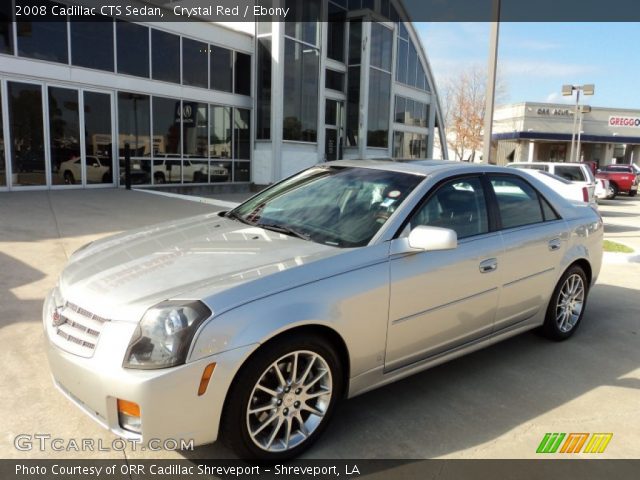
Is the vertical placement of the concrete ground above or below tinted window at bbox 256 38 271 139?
below

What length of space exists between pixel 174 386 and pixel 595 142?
5601 centimetres

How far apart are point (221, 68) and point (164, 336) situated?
683 inches

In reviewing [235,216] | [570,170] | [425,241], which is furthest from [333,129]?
[425,241]

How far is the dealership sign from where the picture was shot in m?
50.0

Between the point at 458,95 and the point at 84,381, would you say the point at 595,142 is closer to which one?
the point at 458,95

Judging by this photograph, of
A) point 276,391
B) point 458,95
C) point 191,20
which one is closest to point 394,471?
point 276,391

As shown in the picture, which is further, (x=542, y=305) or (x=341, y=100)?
(x=341, y=100)

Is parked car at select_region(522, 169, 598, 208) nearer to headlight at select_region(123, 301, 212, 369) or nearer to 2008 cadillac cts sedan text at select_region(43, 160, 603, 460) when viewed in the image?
2008 cadillac cts sedan text at select_region(43, 160, 603, 460)

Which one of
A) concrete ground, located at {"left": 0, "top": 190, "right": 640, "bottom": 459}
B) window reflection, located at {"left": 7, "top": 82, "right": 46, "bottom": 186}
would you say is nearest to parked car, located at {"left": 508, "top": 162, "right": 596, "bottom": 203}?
concrete ground, located at {"left": 0, "top": 190, "right": 640, "bottom": 459}

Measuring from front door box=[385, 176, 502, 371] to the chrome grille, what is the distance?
1.66m

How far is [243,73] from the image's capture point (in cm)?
1900

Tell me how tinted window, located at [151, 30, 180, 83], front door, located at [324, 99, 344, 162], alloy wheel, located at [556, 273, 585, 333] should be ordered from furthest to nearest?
front door, located at [324, 99, 344, 162] → tinted window, located at [151, 30, 180, 83] → alloy wheel, located at [556, 273, 585, 333]

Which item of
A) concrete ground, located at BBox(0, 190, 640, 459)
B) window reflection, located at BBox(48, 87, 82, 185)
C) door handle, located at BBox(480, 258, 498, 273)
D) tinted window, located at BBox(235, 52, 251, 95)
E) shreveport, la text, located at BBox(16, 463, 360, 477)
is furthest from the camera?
tinted window, located at BBox(235, 52, 251, 95)

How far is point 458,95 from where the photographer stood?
5297cm
